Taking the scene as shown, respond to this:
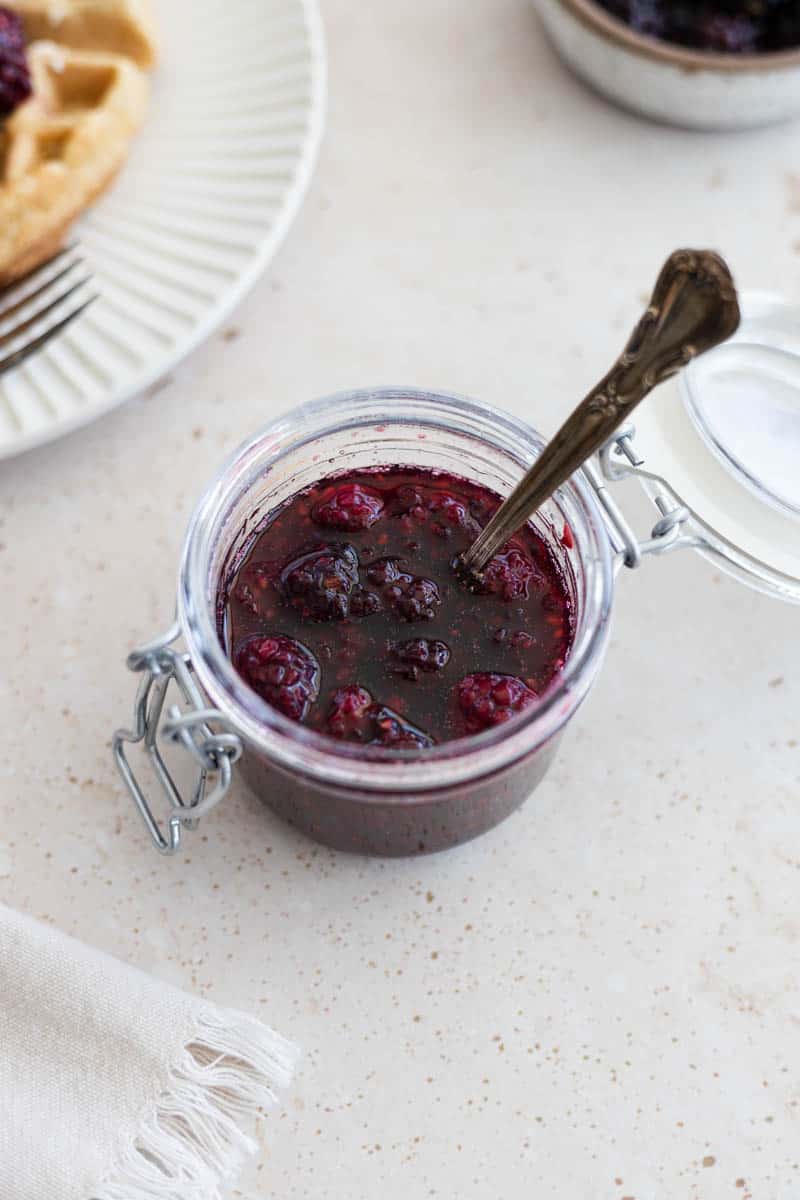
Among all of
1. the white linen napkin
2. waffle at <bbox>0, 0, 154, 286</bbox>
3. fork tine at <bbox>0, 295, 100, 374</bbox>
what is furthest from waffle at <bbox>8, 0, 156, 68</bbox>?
the white linen napkin

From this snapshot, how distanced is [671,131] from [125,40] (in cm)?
76

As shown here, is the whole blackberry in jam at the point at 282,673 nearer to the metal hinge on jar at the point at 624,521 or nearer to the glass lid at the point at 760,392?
the metal hinge on jar at the point at 624,521

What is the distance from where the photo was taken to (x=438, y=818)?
1.10m

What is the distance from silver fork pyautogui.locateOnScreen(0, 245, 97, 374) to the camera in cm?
141

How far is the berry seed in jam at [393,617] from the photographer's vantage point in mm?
1054

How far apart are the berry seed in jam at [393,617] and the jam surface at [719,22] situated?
86cm

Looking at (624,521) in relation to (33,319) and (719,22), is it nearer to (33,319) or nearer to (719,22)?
(33,319)

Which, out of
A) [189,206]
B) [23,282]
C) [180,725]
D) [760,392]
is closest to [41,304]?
[23,282]

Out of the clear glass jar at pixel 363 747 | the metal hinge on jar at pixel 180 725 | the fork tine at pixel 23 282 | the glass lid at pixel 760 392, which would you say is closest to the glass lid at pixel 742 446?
the glass lid at pixel 760 392

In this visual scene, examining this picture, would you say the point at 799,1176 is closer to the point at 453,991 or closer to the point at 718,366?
the point at 453,991

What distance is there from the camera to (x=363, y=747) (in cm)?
100

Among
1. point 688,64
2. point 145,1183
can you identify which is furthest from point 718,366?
point 145,1183

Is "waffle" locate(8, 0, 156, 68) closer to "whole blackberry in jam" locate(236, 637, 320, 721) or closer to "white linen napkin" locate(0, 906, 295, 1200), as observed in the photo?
"whole blackberry in jam" locate(236, 637, 320, 721)

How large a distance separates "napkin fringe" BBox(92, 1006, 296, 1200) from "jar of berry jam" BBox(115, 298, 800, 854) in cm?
18
